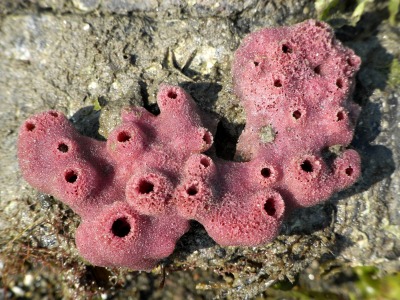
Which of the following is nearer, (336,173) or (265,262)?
(336,173)

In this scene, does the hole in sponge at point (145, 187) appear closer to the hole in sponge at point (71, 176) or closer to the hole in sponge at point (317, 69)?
the hole in sponge at point (71, 176)

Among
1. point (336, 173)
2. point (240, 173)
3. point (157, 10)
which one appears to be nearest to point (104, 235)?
point (240, 173)

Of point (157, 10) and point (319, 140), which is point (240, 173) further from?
point (157, 10)

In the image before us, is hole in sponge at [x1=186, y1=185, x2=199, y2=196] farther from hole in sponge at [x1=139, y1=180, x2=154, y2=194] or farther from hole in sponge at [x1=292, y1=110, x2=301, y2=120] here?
hole in sponge at [x1=292, y1=110, x2=301, y2=120]

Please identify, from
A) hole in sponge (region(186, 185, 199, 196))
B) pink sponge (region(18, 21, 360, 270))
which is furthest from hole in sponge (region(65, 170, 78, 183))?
hole in sponge (region(186, 185, 199, 196))

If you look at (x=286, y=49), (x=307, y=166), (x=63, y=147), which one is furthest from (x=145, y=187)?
(x=286, y=49)

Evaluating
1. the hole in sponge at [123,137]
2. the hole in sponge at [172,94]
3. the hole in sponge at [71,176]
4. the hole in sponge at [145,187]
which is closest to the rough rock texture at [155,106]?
the hole in sponge at [172,94]
